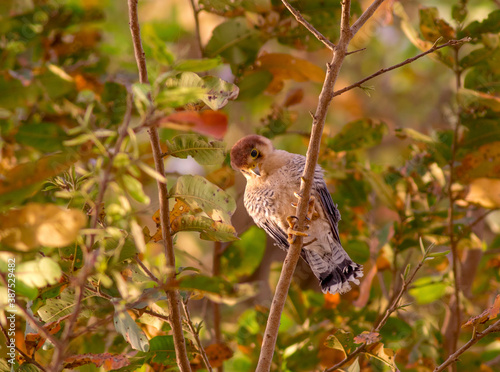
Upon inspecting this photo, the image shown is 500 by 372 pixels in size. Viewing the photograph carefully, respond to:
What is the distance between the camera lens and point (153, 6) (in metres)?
5.29

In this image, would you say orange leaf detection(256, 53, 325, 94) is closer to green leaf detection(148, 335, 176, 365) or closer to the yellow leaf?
the yellow leaf

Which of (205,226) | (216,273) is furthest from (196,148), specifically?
(216,273)

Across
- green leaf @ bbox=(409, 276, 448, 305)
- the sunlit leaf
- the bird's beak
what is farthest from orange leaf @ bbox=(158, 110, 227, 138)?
green leaf @ bbox=(409, 276, 448, 305)

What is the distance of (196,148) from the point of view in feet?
6.15

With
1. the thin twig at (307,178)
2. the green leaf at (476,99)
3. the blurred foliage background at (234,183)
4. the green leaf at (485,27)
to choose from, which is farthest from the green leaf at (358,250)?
the green leaf at (485,27)

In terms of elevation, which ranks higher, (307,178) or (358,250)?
(307,178)

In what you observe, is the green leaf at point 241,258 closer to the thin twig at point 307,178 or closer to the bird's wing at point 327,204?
the bird's wing at point 327,204

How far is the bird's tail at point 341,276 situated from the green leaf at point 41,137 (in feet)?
5.16

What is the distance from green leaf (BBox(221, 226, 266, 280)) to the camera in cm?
297

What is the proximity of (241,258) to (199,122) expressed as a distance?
183 cm

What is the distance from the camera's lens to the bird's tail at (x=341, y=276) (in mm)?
2949

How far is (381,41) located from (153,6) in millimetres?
3016

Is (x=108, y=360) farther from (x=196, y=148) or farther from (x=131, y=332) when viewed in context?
(x=196, y=148)

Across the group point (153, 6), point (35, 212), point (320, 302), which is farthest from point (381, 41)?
point (35, 212)
